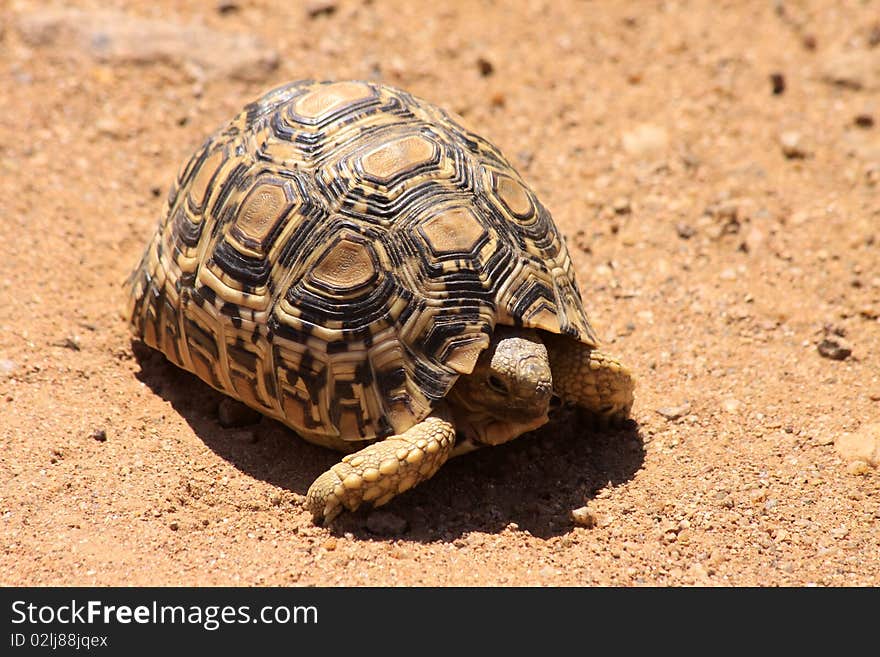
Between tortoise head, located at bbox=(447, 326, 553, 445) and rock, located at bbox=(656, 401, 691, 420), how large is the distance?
0.76m

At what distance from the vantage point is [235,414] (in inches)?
177

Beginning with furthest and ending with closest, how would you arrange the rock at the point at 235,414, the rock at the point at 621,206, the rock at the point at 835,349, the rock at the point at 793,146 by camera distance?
1. the rock at the point at 793,146
2. the rock at the point at 621,206
3. the rock at the point at 835,349
4. the rock at the point at 235,414

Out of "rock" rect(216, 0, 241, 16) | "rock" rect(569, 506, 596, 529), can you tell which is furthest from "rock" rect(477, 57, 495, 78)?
"rock" rect(569, 506, 596, 529)

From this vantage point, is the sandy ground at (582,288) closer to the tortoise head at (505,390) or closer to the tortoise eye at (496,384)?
the tortoise head at (505,390)

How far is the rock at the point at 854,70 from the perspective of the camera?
23.0 ft

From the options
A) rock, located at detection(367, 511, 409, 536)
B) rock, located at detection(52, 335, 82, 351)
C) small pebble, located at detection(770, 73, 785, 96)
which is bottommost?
rock, located at detection(52, 335, 82, 351)

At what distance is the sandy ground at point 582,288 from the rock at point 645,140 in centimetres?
3

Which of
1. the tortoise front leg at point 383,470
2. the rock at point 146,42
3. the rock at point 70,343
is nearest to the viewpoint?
the tortoise front leg at point 383,470

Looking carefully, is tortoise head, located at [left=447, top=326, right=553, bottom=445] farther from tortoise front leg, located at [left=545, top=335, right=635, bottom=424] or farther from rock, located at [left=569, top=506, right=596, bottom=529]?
rock, located at [left=569, top=506, right=596, bottom=529]

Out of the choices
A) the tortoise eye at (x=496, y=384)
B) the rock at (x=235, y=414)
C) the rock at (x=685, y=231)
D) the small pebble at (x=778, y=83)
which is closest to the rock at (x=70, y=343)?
the rock at (x=235, y=414)

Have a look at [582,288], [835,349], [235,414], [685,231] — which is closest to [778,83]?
[685,231]

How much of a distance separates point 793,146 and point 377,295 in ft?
12.5

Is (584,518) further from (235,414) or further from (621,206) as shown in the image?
(621,206)

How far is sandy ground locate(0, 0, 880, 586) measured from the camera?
381 centimetres
